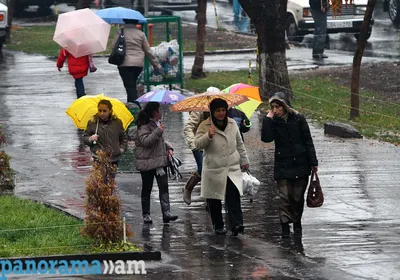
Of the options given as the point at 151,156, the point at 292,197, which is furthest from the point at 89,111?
the point at 292,197

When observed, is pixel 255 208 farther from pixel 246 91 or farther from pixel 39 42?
pixel 39 42

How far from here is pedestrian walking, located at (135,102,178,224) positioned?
12586mm

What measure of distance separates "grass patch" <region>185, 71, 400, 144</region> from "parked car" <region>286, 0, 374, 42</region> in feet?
20.9

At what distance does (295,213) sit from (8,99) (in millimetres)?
11628

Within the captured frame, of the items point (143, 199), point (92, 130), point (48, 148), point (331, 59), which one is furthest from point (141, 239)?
point (331, 59)

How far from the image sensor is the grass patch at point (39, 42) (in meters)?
30.8

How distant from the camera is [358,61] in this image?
A: 19859 mm

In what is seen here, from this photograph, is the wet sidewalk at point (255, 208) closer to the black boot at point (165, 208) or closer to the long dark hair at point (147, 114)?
the black boot at point (165, 208)

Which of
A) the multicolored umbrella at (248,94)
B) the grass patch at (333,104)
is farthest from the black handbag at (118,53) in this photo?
the multicolored umbrella at (248,94)

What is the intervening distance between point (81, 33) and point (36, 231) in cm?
879

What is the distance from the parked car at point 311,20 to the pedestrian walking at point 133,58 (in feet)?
39.2

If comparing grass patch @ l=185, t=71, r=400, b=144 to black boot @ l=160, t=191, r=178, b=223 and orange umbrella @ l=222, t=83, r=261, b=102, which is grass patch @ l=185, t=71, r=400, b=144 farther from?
black boot @ l=160, t=191, r=178, b=223

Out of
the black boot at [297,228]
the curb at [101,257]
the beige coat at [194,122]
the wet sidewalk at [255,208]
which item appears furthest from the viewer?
the beige coat at [194,122]

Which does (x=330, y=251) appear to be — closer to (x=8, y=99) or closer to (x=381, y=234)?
(x=381, y=234)
